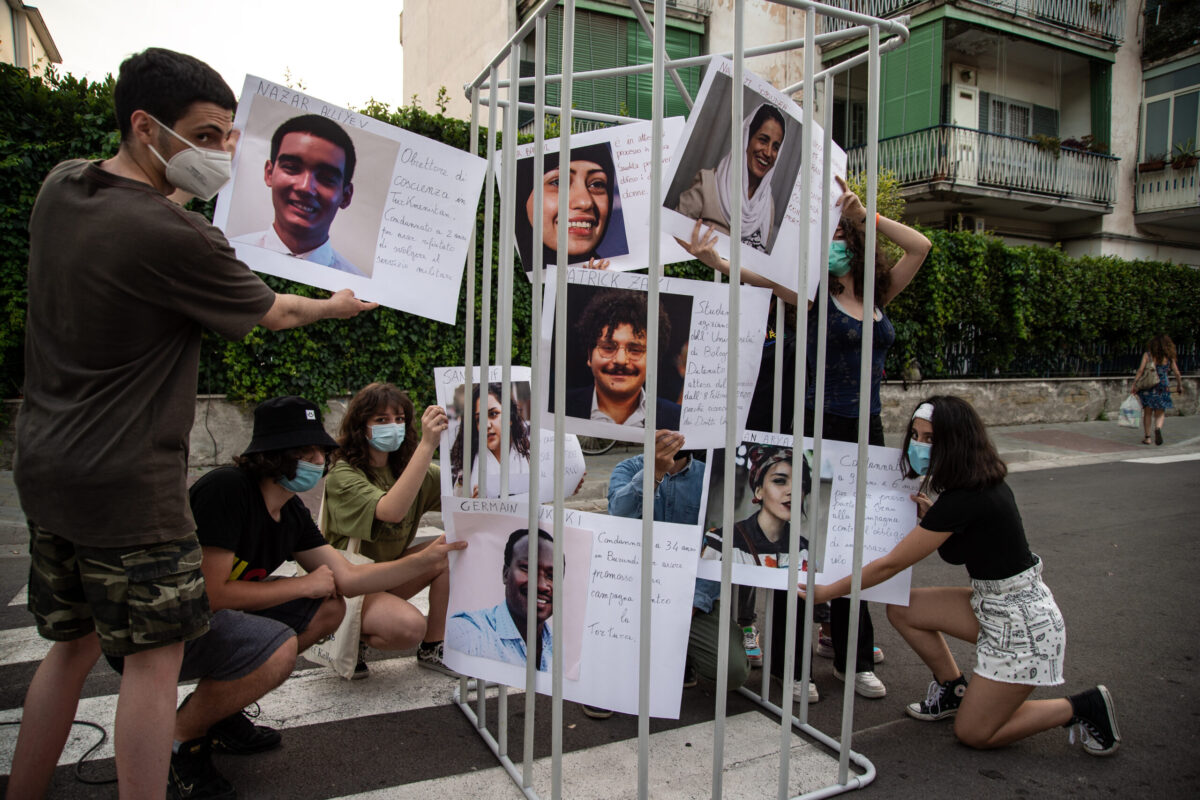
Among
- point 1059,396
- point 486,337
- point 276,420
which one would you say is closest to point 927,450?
point 486,337

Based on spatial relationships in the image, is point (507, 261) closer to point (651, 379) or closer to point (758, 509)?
point (651, 379)

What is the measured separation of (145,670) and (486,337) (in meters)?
1.25

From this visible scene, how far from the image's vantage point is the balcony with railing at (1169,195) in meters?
17.0

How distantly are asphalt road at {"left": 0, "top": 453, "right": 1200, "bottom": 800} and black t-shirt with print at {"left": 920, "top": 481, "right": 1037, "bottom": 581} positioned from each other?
644 millimetres

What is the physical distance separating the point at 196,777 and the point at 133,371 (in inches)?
49.4

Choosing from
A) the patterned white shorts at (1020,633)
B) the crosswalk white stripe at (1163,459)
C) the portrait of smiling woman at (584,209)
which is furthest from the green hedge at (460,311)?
the crosswalk white stripe at (1163,459)

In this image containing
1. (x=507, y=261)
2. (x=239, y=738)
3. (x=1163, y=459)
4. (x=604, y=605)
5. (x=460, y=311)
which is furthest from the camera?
(x=1163, y=459)

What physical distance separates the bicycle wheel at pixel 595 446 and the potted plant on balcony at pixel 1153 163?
14.9 metres

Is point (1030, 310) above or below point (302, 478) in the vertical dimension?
above

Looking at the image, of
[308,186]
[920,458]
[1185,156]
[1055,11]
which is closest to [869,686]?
[920,458]

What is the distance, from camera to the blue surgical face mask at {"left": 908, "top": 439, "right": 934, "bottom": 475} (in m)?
2.88

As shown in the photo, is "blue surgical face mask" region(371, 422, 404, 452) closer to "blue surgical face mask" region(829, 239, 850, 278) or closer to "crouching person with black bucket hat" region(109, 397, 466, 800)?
"crouching person with black bucket hat" region(109, 397, 466, 800)

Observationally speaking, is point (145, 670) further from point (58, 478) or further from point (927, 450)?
point (927, 450)

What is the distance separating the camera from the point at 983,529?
2832mm
